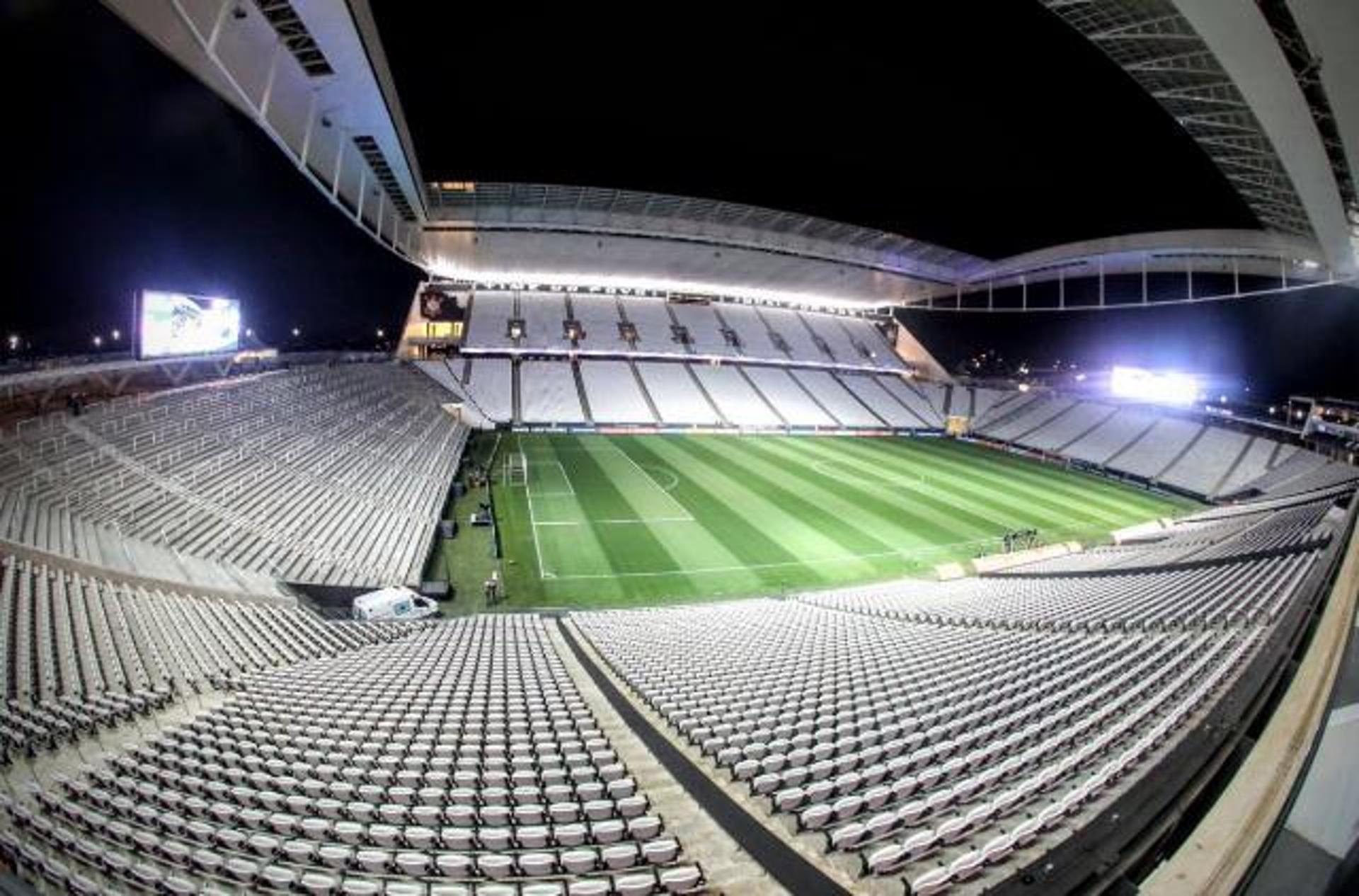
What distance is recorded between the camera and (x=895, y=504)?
3238 cm

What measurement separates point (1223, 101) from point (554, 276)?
47306 mm

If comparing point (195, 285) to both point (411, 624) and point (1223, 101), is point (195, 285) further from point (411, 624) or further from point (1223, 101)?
point (1223, 101)

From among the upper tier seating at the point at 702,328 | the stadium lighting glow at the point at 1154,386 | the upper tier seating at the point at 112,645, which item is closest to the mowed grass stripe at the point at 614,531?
the upper tier seating at the point at 112,645

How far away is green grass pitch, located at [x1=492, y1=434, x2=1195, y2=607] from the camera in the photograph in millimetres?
22109

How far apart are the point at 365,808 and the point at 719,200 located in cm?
3963

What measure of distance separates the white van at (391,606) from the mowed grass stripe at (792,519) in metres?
13.4

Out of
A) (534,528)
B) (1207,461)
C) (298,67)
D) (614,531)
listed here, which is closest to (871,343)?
(1207,461)

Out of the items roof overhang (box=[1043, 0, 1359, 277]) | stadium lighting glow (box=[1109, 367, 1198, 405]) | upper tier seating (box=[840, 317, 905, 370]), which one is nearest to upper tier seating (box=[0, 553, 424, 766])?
roof overhang (box=[1043, 0, 1359, 277])

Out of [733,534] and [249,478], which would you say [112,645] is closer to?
[249,478]

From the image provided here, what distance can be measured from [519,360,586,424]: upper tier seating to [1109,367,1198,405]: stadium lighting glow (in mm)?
42118

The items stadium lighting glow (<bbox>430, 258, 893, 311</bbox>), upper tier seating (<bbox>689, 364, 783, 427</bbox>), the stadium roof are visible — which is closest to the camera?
the stadium roof

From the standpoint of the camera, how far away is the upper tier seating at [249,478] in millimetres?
15891

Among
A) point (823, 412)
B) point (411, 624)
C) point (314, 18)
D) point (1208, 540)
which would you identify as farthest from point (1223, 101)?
point (823, 412)

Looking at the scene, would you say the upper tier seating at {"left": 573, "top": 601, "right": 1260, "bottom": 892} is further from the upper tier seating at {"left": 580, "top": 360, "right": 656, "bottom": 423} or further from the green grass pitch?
the upper tier seating at {"left": 580, "top": 360, "right": 656, "bottom": 423}
